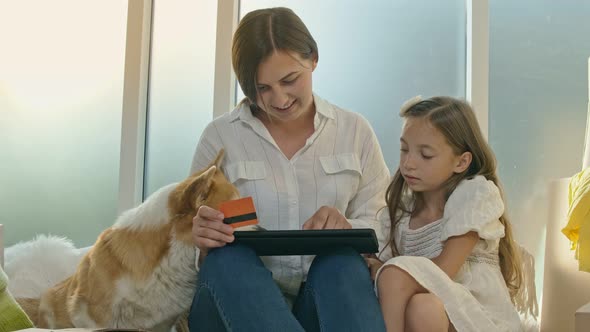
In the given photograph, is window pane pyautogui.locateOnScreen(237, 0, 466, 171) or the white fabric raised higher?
window pane pyautogui.locateOnScreen(237, 0, 466, 171)

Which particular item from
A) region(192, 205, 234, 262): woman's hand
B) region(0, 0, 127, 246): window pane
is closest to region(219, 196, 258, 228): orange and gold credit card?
region(192, 205, 234, 262): woman's hand

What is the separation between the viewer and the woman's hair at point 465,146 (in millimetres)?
1856

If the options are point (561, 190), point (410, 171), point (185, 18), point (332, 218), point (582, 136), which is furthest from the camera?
point (185, 18)

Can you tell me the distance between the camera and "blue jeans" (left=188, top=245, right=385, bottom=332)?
1.36m

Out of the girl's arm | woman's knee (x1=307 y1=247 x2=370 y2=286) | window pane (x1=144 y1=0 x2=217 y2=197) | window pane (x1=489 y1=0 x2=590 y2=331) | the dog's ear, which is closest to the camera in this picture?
woman's knee (x1=307 y1=247 x2=370 y2=286)

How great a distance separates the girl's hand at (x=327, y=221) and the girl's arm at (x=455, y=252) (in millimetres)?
256

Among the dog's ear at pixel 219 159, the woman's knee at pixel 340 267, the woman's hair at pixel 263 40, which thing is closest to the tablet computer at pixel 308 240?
the woman's knee at pixel 340 267

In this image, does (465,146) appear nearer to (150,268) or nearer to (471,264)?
(471,264)

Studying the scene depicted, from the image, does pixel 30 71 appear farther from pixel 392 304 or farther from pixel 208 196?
pixel 392 304

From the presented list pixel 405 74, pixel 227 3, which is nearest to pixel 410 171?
pixel 405 74

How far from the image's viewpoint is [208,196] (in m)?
1.82

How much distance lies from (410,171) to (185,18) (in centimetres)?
163

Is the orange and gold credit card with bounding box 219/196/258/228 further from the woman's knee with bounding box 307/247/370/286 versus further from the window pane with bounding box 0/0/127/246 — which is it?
the window pane with bounding box 0/0/127/246

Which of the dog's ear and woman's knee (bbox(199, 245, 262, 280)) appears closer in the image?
woman's knee (bbox(199, 245, 262, 280))
